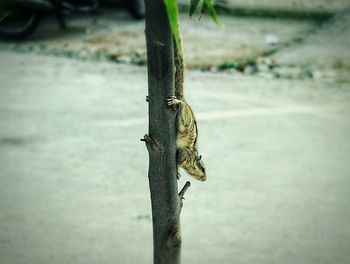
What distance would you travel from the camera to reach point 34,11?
733cm

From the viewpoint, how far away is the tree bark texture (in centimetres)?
148

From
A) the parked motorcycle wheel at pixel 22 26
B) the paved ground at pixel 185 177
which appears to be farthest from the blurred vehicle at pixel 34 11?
the paved ground at pixel 185 177

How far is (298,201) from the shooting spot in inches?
142

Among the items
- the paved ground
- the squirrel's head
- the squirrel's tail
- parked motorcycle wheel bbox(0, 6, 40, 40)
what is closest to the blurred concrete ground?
the paved ground

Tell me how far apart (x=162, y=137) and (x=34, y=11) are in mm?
6382

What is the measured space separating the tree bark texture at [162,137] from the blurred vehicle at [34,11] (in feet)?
19.8

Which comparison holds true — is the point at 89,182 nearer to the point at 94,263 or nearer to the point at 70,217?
the point at 70,217

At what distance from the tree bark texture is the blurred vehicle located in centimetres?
604

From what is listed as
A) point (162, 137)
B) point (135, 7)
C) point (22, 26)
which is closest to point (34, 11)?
point (22, 26)

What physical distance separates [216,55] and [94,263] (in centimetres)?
418

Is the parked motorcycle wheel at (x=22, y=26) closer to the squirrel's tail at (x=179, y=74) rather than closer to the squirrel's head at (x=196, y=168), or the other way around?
the squirrel's head at (x=196, y=168)

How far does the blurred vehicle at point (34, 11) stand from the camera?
7.20 m

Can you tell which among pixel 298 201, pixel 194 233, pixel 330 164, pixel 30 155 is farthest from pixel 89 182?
pixel 330 164

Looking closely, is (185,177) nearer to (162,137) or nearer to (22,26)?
(162,137)
